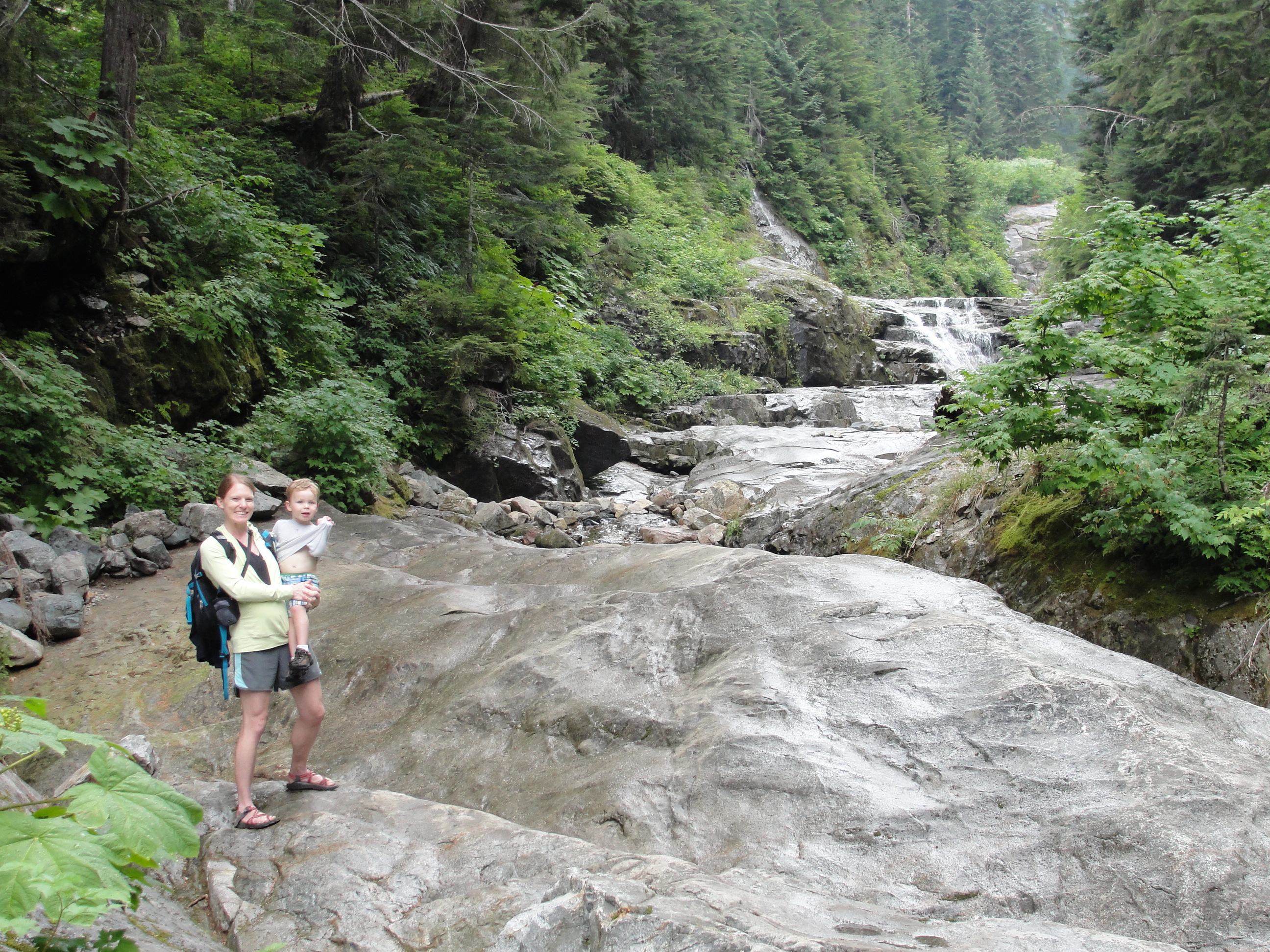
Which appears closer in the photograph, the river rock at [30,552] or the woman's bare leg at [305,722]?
the woman's bare leg at [305,722]

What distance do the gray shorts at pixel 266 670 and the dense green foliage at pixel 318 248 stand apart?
14.7 ft

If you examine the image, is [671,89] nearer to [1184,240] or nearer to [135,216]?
[135,216]

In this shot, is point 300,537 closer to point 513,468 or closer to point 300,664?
point 300,664

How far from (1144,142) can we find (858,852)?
23.1 meters

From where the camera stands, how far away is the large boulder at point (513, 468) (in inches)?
480

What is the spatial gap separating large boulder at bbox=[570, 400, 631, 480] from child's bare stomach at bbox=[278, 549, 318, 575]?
10532 mm

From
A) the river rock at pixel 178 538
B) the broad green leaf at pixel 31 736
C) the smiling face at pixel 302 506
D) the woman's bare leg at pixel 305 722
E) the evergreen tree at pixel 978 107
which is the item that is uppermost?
the evergreen tree at pixel 978 107

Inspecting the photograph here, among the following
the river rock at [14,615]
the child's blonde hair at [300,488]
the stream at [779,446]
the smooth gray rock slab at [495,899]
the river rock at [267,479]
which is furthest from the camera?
the stream at [779,446]

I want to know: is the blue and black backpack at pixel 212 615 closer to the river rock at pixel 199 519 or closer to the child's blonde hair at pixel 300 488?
the child's blonde hair at pixel 300 488

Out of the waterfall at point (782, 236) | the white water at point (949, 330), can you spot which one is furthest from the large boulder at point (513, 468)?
the waterfall at point (782, 236)

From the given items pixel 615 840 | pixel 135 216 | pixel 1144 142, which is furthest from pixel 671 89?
pixel 615 840

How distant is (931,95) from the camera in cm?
5022

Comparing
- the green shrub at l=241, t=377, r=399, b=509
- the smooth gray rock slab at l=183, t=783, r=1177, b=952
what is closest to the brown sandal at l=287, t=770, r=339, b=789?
the smooth gray rock slab at l=183, t=783, r=1177, b=952

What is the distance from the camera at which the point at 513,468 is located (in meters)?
12.4
